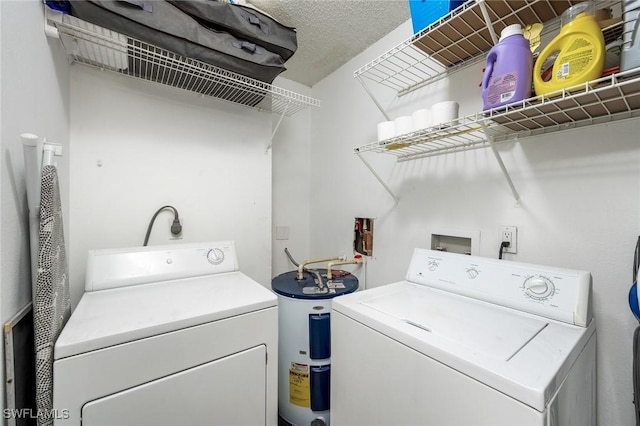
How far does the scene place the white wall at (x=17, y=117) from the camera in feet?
2.50

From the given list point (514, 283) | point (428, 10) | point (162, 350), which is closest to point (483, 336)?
point (514, 283)

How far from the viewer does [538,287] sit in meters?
1.00

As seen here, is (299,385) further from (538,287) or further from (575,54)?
(575,54)

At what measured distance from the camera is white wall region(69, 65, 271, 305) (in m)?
1.54

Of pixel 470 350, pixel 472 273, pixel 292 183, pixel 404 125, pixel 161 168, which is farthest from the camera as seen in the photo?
pixel 292 183

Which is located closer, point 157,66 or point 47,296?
point 47,296

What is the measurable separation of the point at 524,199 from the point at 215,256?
1.67m

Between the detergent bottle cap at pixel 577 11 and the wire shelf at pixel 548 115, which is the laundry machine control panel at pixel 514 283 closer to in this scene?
the wire shelf at pixel 548 115

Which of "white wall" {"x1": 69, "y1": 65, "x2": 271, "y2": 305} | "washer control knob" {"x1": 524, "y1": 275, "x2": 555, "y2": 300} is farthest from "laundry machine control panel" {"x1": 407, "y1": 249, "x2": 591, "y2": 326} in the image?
"white wall" {"x1": 69, "y1": 65, "x2": 271, "y2": 305}

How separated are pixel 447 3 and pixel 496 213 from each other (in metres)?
0.98

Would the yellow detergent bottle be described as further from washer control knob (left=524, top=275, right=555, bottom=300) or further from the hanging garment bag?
the hanging garment bag

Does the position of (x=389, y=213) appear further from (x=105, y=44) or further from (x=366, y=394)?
(x=105, y=44)

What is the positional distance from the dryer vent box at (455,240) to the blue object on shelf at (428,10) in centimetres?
104

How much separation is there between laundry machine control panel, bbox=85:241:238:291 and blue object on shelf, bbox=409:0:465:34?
159cm
